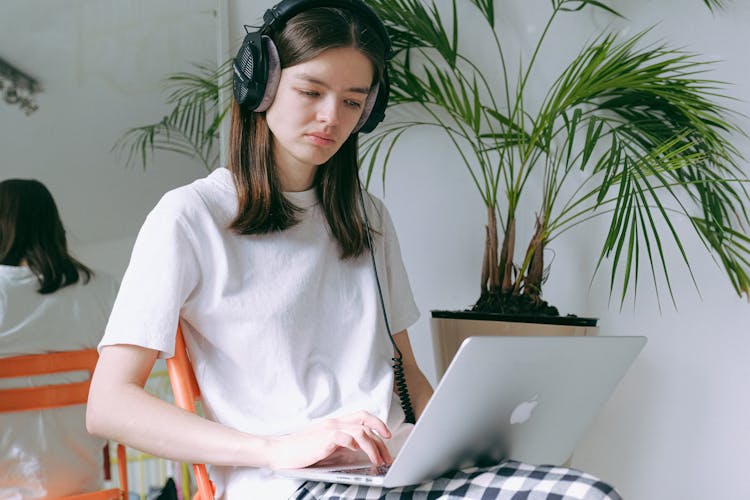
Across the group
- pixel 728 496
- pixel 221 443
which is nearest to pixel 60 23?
pixel 221 443

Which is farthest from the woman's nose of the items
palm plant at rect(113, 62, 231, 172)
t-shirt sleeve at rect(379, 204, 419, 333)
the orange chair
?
the orange chair

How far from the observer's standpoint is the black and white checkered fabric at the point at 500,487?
0.94 meters

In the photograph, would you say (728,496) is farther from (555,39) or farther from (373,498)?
(373,498)

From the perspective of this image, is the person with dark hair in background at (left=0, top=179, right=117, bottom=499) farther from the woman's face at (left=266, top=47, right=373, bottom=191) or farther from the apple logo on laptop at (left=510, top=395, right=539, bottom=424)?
the apple logo on laptop at (left=510, top=395, right=539, bottom=424)

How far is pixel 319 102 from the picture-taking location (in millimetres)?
1338

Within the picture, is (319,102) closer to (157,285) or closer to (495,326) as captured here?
(157,285)

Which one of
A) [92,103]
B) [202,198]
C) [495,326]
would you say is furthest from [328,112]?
[495,326]

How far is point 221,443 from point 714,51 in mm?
1993

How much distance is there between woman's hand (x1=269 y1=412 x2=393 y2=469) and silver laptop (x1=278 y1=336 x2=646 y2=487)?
0.02 m

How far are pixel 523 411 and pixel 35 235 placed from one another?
46.3 inches

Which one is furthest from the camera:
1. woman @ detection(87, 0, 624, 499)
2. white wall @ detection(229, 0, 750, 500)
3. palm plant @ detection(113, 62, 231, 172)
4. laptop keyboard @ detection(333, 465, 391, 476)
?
white wall @ detection(229, 0, 750, 500)

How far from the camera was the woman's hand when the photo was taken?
3.38ft

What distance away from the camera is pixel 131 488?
1919 mm

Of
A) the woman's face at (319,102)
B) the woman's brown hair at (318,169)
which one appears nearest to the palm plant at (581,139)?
the woman's brown hair at (318,169)
